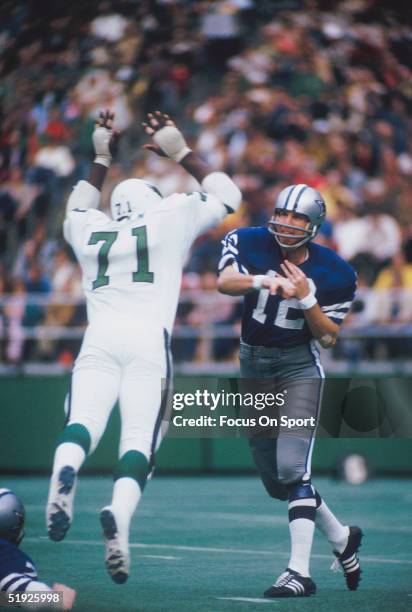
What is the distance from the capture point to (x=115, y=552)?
6168mm

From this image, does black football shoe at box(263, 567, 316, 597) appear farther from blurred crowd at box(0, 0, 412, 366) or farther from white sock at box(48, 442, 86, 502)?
blurred crowd at box(0, 0, 412, 366)

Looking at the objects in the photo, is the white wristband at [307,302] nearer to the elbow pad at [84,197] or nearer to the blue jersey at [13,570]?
the elbow pad at [84,197]

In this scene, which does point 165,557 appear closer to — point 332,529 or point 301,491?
point 332,529

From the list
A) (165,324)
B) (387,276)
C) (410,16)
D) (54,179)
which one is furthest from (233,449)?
(165,324)

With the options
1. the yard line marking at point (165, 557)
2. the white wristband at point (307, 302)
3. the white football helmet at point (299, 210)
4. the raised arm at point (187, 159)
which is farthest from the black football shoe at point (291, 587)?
the raised arm at point (187, 159)

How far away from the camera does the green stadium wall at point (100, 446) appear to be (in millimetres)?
14805

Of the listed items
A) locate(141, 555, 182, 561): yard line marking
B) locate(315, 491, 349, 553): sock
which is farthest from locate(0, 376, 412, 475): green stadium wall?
locate(315, 491, 349, 553): sock

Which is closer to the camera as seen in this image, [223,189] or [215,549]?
[223,189]

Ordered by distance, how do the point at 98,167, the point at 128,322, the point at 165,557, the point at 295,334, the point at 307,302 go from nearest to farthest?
the point at 128,322 → the point at 307,302 → the point at 295,334 → the point at 98,167 → the point at 165,557

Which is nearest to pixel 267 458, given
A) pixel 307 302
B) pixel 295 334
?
pixel 295 334

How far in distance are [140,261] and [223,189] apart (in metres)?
0.71

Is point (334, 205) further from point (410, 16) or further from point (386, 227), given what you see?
point (410, 16)

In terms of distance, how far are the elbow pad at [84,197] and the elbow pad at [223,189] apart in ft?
1.97

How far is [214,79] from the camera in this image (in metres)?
15.4
